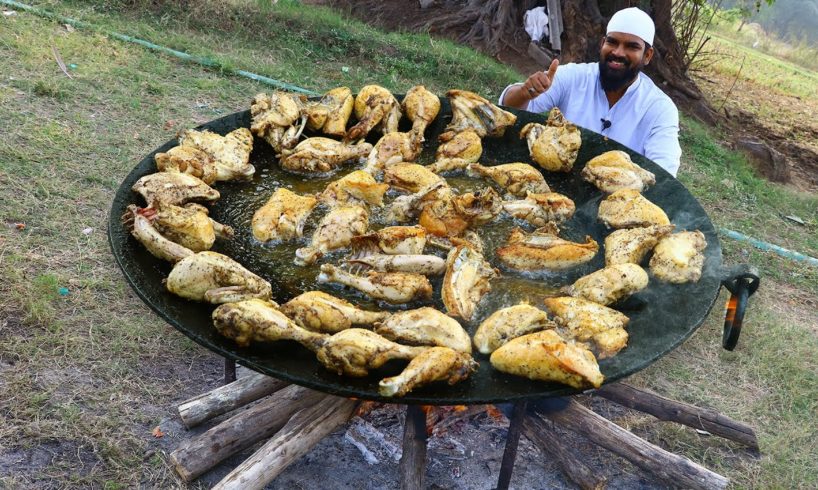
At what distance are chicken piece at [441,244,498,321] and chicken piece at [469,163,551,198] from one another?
95 centimetres

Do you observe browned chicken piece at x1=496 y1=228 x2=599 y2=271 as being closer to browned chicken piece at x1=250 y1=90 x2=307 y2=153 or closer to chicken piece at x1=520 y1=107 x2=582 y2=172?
chicken piece at x1=520 y1=107 x2=582 y2=172

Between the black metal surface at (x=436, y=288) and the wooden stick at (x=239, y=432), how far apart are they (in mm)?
790

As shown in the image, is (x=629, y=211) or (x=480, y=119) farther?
(x=480, y=119)

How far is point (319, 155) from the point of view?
3.84 m

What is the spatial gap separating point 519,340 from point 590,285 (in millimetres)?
641

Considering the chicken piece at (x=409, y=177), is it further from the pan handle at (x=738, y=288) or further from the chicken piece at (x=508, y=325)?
the pan handle at (x=738, y=288)

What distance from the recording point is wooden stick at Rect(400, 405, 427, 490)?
294 cm

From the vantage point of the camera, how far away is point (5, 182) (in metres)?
4.93

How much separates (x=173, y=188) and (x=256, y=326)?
47.7 inches

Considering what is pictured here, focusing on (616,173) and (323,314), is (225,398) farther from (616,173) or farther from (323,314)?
(616,173)

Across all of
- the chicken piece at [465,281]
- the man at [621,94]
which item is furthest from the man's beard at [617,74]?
the chicken piece at [465,281]

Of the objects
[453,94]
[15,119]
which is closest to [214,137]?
[453,94]

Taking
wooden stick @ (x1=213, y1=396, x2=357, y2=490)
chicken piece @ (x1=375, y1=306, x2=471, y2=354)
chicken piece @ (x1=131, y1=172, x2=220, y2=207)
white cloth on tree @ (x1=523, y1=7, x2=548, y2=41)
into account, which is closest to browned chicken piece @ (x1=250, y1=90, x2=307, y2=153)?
chicken piece @ (x1=131, y1=172, x2=220, y2=207)

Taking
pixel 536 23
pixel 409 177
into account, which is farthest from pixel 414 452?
pixel 536 23
